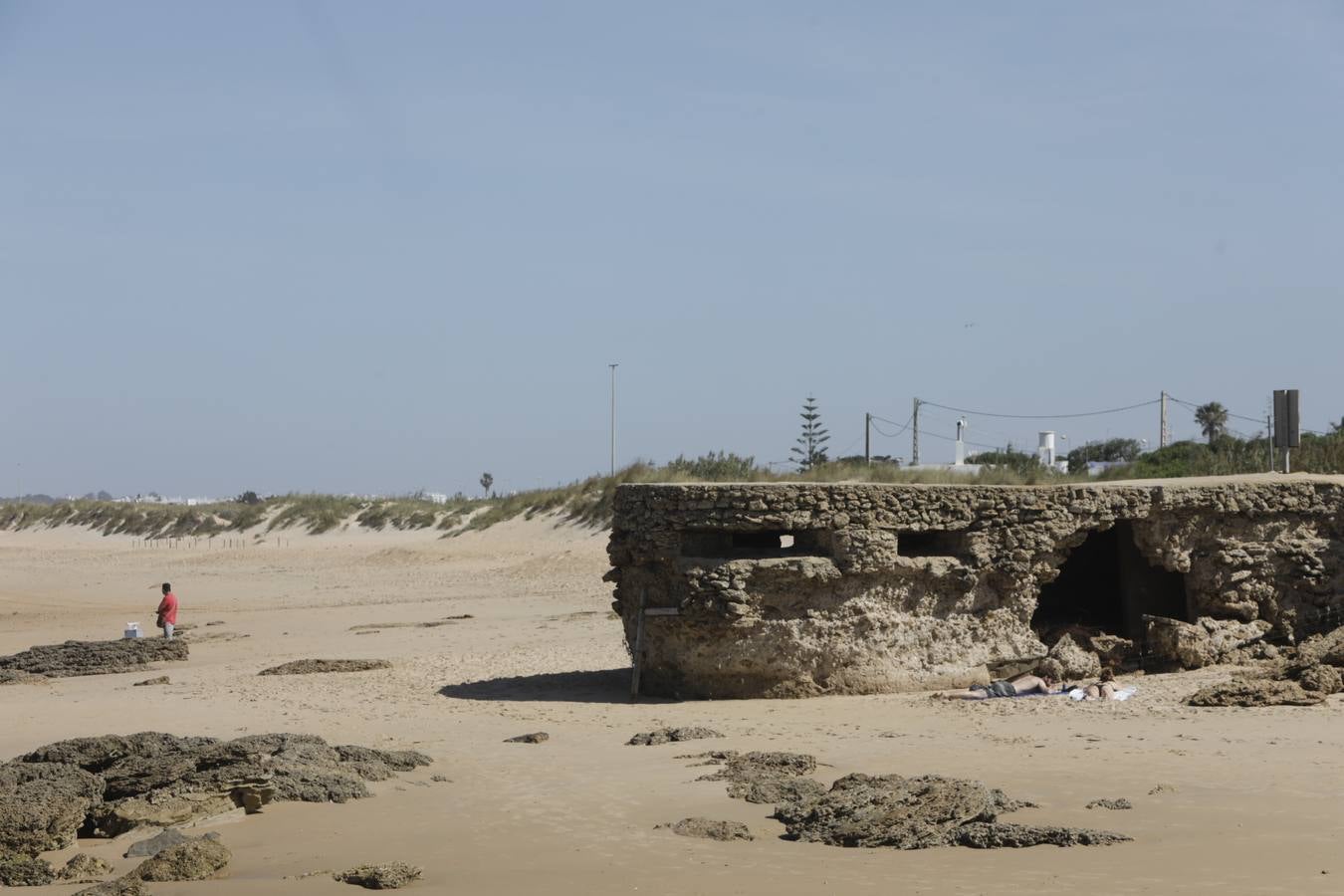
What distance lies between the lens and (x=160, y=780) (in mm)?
10070

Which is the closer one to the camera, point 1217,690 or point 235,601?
point 1217,690

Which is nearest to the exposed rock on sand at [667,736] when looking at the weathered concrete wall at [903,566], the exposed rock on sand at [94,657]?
the weathered concrete wall at [903,566]

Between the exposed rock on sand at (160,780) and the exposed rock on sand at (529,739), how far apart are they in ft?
3.34

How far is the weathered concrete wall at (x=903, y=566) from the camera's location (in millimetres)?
13320

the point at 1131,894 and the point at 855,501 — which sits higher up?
the point at 855,501

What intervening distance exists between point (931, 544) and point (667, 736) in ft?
11.9

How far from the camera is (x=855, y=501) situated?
13.4m

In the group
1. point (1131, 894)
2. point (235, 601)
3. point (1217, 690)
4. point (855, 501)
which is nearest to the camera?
point (1131, 894)

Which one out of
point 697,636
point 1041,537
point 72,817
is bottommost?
point 72,817

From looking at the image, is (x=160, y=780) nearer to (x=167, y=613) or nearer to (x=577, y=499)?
(x=167, y=613)

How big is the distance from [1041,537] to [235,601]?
2149 cm

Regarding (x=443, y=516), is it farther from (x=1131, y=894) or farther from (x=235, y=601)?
(x=1131, y=894)

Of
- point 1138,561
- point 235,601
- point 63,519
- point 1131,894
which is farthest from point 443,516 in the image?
point 1131,894

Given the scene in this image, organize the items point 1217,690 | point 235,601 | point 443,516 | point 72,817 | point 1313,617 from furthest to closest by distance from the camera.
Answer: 1. point 443,516
2. point 235,601
3. point 1313,617
4. point 1217,690
5. point 72,817
